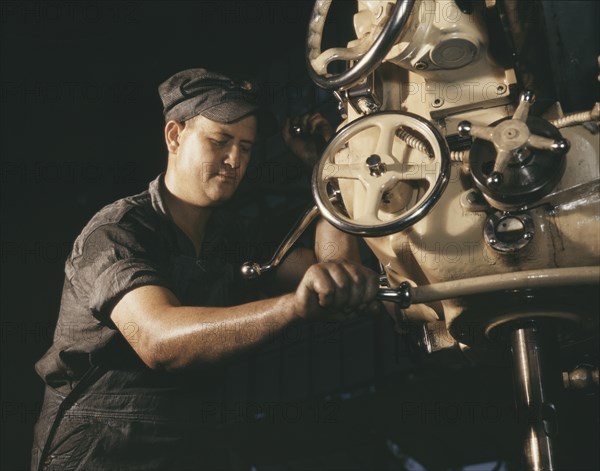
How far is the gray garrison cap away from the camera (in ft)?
5.17

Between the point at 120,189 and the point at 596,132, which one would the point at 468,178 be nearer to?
the point at 596,132

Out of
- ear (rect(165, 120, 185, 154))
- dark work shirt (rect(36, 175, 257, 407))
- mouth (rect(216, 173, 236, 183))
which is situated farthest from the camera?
ear (rect(165, 120, 185, 154))

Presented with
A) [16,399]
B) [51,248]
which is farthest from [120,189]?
[16,399]

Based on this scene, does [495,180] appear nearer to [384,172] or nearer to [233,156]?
[384,172]

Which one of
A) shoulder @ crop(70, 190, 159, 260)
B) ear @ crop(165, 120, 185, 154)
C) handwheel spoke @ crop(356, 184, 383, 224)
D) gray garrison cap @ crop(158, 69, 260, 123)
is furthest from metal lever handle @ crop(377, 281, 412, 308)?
ear @ crop(165, 120, 185, 154)

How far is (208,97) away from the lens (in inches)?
63.2

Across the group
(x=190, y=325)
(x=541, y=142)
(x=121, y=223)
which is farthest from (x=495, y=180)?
(x=121, y=223)

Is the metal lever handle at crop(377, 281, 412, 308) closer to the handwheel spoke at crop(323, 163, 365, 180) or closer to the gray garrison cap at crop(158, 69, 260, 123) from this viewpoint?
the handwheel spoke at crop(323, 163, 365, 180)

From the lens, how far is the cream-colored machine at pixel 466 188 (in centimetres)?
92

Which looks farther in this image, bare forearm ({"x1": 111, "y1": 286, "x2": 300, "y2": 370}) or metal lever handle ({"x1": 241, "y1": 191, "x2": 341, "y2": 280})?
metal lever handle ({"x1": 241, "y1": 191, "x2": 341, "y2": 280})

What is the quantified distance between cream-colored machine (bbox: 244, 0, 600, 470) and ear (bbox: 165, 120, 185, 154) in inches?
24.0

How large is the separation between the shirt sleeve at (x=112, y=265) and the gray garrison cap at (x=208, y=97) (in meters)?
0.33

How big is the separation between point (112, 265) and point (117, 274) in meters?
0.04

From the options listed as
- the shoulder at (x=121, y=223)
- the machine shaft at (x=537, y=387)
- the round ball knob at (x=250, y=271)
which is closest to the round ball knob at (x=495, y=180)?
the machine shaft at (x=537, y=387)
